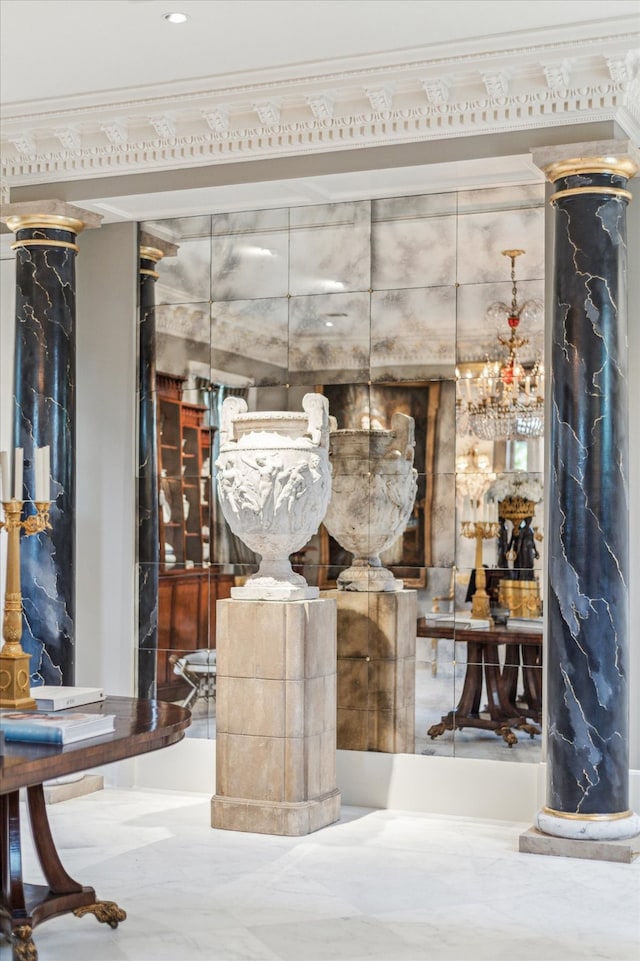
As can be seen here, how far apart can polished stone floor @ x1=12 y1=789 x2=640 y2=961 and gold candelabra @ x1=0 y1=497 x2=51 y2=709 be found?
82 cm

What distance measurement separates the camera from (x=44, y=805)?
4.00 meters

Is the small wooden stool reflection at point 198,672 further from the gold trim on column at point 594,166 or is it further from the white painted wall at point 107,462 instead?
the gold trim on column at point 594,166

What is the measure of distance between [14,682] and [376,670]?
242cm

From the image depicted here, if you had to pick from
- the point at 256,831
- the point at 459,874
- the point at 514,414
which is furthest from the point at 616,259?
the point at 256,831

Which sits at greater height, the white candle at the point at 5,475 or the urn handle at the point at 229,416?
the urn handle at the point at 229,416

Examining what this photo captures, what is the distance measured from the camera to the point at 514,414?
576 cm

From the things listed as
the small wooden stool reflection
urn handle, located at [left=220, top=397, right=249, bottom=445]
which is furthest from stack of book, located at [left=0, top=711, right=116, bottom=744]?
the small wooden stool reflection

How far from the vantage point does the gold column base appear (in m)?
3.91

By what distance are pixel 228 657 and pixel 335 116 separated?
8.19 ft

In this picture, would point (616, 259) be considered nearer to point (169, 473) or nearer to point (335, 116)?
point (335, 116)

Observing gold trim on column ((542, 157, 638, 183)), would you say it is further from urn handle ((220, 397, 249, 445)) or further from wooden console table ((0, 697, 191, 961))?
wooden console table ((0, 697, 191, 961))

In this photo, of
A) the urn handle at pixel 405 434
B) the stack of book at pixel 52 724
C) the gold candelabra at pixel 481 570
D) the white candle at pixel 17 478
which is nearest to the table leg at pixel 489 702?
the gold candelabra at pixel 481 570

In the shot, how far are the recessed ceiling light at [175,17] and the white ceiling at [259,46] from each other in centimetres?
2

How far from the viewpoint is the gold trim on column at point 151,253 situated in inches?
257
